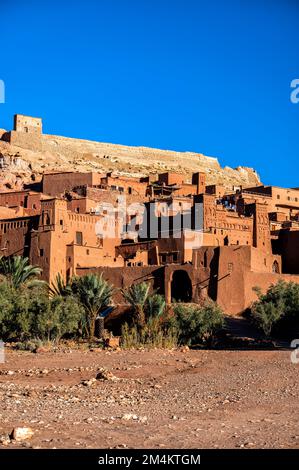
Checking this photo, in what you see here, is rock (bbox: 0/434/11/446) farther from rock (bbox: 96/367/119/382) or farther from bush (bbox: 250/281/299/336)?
bush (bbox: 250/281/299/336)

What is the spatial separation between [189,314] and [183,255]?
312 inches

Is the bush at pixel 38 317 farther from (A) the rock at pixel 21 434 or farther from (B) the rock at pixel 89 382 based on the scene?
(A) the rock at pixel 21 434

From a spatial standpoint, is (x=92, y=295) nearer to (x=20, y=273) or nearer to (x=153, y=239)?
(x=20, y=273)

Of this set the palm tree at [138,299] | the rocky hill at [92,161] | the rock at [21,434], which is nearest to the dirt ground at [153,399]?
the rock at [21,434]

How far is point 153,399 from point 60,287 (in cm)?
1905

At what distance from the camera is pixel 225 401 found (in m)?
15.7

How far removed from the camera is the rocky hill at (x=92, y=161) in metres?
60.4

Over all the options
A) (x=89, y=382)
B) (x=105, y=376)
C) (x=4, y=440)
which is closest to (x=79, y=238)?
(x=105, y=376)

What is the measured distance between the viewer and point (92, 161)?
242 ft

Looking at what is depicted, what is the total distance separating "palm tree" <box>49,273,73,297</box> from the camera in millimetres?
33622

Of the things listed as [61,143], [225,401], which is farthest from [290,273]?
[61,143]

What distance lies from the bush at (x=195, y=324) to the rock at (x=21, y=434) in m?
17.3

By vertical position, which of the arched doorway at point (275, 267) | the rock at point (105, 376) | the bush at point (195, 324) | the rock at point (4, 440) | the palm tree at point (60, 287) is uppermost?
the arched doorway at point (275, 267)
